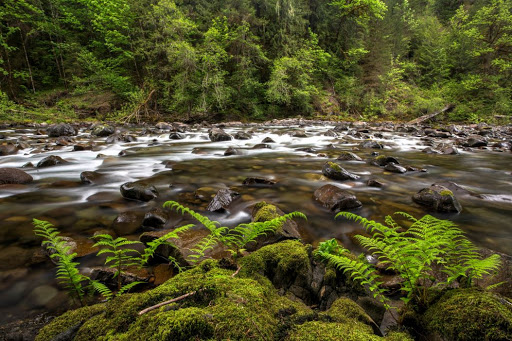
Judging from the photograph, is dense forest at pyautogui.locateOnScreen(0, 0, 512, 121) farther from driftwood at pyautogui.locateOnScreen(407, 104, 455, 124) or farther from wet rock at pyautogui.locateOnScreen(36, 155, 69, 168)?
wet rock at pyautogui.locateOnScreen(36, 155, 69, 168)

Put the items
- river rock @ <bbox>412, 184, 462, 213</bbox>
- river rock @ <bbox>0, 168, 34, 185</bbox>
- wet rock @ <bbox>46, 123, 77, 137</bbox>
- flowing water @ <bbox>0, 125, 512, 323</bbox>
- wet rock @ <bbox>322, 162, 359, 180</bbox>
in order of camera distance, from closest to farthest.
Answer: flowing water @ <bbox>0, 125, 512, 323</bbox>
river rock @ <bbox>412, 184, 462, 213</bbox>
river rock @ <bbox>0, 168, 34, 185</bbox>
wet rock @ <bbox>322, 162, 359, 180</bbox>
wet rock @ <bbox>46, 123, 77, 137</bbox>

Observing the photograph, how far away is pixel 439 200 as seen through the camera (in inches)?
149

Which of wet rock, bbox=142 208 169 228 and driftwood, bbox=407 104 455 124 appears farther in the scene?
driftwood, bbox=407 104 455 124

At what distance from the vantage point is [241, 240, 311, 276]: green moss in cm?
180

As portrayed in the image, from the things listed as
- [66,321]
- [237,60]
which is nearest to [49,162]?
[66,321]

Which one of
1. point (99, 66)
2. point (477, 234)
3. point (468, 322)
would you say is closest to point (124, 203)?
point (468, 322)

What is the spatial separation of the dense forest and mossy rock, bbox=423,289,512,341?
20314mm

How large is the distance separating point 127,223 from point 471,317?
3455 mm

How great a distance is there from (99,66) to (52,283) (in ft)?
89.8

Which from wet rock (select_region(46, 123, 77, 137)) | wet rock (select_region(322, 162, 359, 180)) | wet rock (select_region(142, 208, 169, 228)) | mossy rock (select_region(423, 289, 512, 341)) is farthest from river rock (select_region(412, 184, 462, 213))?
wet rock (select_region(46, 123, 77, 137))

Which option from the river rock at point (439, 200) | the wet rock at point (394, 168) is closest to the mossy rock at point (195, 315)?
the river rock at point (439, 200)

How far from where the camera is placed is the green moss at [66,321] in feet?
4.24

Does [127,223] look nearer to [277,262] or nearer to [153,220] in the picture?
[153,220]

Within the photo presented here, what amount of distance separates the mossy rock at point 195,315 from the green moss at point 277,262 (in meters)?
0.28
